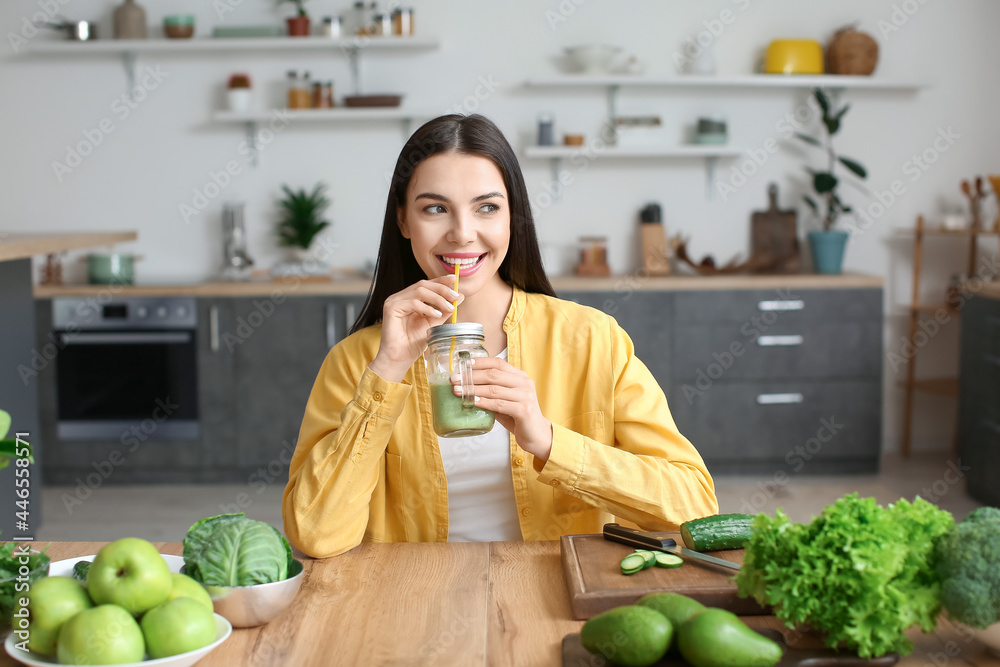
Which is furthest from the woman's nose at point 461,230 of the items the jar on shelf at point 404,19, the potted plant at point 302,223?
the jar on shelf at point 404,19

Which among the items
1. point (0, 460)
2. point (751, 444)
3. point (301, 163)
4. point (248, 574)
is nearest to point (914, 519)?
point (248, 574)

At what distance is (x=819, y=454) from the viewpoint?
4.12 meters

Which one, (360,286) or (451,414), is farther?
(360,286)

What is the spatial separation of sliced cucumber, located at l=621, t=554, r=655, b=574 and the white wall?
3.50 m

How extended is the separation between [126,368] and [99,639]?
344 centimetres

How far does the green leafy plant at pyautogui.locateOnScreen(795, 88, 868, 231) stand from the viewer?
4.25m

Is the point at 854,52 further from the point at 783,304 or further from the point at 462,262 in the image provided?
the point at 462,262

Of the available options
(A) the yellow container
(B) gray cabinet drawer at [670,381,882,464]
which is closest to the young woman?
(B) gray cabinet drawer at [670,381,882,464]

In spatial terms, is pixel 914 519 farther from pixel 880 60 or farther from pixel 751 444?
pixel 880 60

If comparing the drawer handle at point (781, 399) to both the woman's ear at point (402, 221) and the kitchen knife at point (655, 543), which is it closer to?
the woman's ear at point (402, 221)

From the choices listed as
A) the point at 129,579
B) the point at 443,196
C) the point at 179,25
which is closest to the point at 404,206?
the point at 443,196

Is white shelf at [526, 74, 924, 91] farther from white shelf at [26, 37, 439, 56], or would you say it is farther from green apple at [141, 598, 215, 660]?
green apple at [141, 598, 215, 660]

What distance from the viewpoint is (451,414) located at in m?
1.16

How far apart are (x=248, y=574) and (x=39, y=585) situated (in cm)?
21
